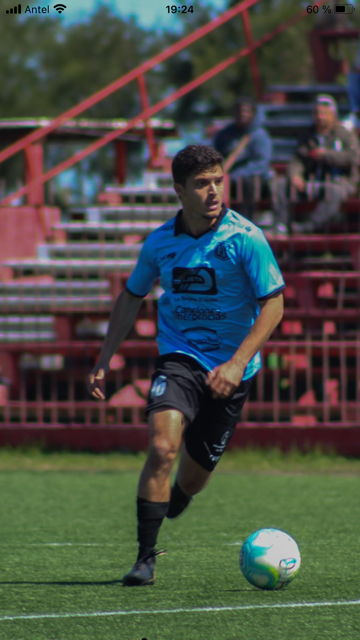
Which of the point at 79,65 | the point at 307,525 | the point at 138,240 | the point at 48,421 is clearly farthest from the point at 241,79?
the point at 307,525

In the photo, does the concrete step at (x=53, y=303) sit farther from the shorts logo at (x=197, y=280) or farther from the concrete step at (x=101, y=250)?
the shorts logo at (x=197, y=280)

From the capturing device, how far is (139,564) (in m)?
4.88

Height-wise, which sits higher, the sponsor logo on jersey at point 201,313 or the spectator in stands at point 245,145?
the spectator in stands at point 245,145

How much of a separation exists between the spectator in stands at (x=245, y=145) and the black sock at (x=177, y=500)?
7629mm

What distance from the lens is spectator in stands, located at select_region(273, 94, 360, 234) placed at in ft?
38.4

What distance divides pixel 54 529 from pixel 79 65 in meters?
35.1

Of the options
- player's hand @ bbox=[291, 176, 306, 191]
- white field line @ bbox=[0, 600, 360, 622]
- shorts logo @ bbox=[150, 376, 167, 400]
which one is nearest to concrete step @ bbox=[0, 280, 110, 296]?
player's hand @ bbox=[291, 176, 306, 191]

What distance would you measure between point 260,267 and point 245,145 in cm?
841

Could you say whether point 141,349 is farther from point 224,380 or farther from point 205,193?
point 224,380

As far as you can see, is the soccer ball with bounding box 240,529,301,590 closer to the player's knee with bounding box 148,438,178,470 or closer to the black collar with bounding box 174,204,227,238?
the player's knee with bounding box 148,438,178,470

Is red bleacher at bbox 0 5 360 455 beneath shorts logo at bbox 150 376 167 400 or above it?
beneath

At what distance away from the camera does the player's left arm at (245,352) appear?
4801 millimetres

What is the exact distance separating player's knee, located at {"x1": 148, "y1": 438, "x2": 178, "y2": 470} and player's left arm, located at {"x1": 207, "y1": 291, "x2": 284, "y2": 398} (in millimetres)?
315

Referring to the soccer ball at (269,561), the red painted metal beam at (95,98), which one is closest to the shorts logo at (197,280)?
the soccer ball at (269,561)
